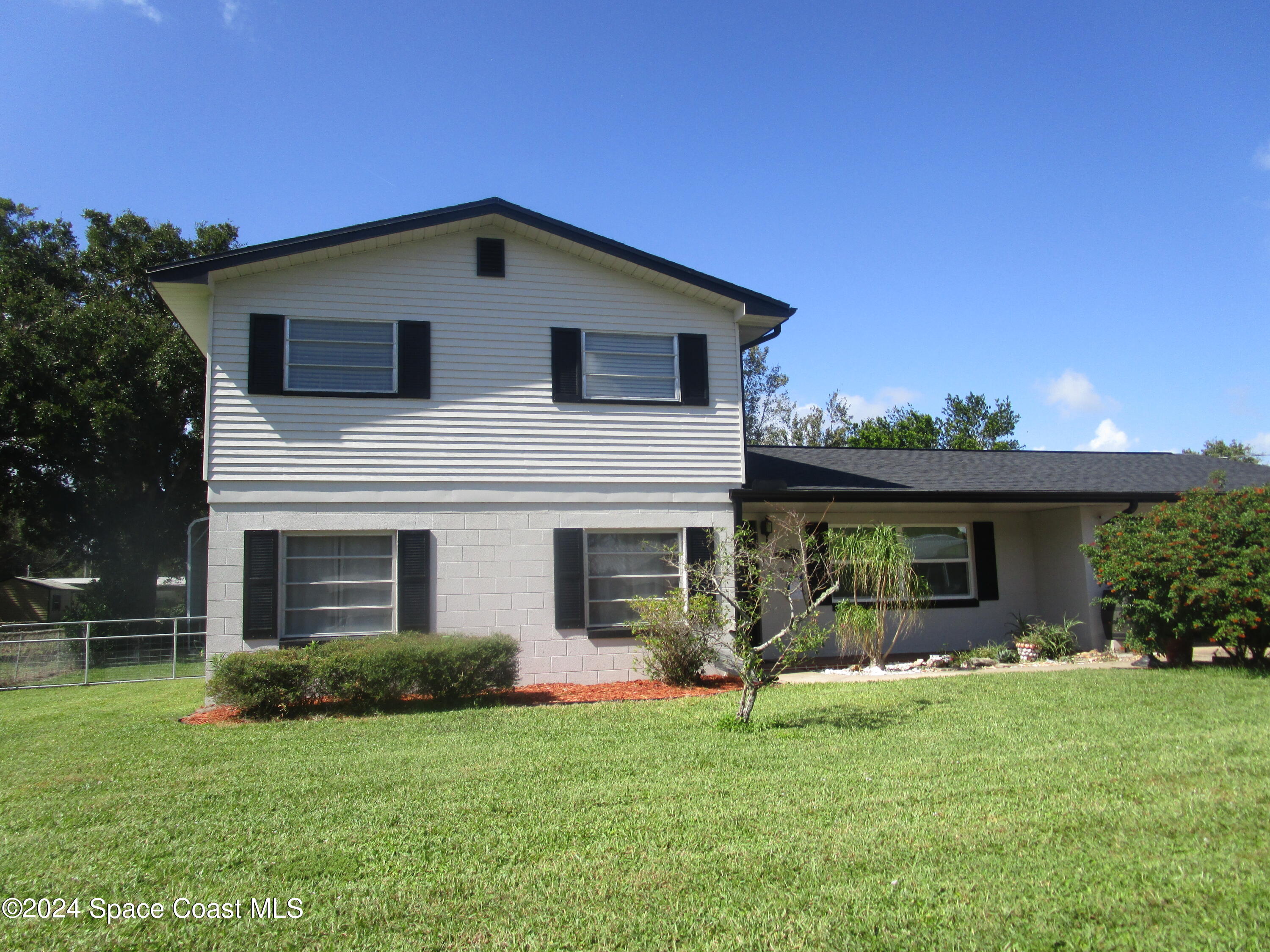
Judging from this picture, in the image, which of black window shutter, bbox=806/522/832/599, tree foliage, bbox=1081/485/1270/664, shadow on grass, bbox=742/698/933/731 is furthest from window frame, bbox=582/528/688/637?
tree foliage, bbox=1081/485/1270/664

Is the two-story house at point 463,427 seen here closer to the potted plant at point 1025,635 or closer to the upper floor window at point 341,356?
the upper floor window at point 341,356

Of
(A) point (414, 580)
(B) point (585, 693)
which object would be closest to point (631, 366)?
(A) point (414, 580)

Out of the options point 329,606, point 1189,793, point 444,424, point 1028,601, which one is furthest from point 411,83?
point 1028,601

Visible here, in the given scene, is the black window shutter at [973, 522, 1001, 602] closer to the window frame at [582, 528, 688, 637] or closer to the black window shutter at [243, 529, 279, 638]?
the window frame at [582, 528, 688, 637]

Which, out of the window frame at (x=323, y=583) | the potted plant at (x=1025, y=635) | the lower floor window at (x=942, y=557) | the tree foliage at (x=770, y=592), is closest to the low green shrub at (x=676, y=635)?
the tree foliage at (x=770, y=592)

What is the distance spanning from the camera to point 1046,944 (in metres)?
3.34

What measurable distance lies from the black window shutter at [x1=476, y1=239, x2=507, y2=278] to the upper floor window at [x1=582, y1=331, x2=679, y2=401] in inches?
58.0

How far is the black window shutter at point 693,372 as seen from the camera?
39.1 feet

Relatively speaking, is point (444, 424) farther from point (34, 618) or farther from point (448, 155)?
point (34, 618)

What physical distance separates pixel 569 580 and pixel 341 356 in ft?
13.9

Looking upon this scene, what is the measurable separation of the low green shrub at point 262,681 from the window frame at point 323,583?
136 cm

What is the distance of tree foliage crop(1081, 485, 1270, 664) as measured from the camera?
378 inches

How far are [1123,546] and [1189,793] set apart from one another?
6.38 metres

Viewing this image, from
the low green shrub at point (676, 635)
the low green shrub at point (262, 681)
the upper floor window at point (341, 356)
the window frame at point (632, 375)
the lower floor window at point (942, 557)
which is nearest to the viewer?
the low green shrub at point (262, 681)
